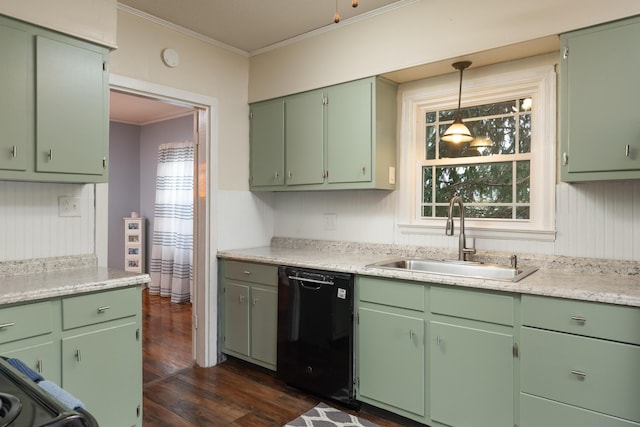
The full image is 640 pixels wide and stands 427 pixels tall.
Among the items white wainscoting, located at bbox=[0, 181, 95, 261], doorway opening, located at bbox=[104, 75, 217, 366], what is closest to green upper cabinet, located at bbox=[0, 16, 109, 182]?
white wainscoting, located at bbox=[0, 181, 95, 261]

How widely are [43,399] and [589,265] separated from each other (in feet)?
8.49

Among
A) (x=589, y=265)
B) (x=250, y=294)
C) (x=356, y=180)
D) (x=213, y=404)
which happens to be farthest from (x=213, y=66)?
(x=589, y=265)

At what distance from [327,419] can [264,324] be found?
34.5 inches

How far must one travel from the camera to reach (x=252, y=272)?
3.27 m

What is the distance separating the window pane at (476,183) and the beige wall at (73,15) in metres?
2.25

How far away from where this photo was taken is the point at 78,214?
267cm

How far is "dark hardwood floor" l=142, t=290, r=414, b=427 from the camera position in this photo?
2.61m

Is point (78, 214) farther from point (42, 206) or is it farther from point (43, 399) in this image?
point (43, 399)

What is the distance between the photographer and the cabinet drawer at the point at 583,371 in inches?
71.8

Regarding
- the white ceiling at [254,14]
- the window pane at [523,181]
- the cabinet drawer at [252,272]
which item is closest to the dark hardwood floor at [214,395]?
the cabinet drawer at [252,272]

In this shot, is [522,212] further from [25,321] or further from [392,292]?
[25,321]

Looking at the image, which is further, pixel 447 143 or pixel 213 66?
pixel 213 66

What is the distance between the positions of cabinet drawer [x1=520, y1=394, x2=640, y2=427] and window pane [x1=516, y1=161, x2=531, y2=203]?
1196mm

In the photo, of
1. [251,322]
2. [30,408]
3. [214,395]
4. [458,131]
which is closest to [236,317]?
[251,322]
